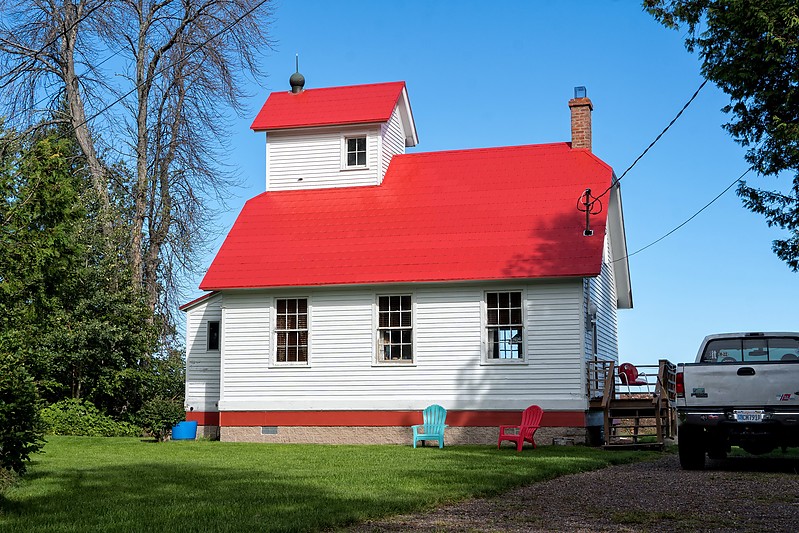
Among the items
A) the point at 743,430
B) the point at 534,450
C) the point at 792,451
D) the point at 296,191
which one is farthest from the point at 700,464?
the point at 296,191

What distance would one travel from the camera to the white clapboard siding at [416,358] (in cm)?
2138

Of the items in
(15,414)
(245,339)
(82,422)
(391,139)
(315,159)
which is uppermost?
(391,139)

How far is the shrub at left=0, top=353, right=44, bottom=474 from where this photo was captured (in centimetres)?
940

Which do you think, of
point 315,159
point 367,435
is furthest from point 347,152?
point 367,435

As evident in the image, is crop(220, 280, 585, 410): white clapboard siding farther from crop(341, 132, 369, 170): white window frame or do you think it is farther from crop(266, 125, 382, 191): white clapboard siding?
crop(341, 132, 369, 170): white window frame

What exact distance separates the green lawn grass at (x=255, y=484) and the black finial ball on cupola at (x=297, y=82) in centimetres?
1233

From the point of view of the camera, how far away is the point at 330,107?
26656mm

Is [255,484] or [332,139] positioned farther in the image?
[332,139]

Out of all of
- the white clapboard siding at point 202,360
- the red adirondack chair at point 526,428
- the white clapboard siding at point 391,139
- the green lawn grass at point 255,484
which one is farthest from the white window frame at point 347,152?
the green lawn grass at point 255,484

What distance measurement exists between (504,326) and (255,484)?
11.1m

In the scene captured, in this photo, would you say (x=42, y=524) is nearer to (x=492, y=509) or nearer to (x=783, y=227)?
(x=492, y=509)

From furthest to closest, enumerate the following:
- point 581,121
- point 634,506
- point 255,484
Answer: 1. point 581,121
2. point 255,484
3. point 634,506

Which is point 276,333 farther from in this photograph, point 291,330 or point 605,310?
point 605,310

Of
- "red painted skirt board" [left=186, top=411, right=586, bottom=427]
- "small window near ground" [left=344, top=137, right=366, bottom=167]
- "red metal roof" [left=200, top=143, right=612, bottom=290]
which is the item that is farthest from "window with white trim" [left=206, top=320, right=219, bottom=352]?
"small window near ground" [left=344, top=137, right=366, bottom=167]
